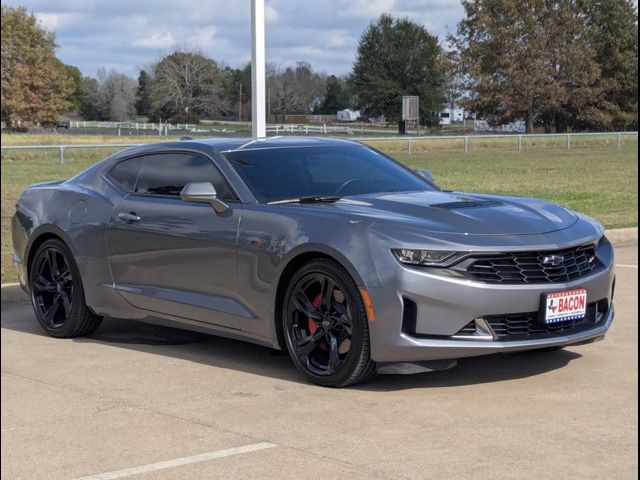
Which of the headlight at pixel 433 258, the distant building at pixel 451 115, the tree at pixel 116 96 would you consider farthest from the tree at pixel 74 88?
the headlight at pixel 433 258

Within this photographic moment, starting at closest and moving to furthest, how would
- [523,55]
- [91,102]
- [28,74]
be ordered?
[91,102] < [28,74] < [523,55]

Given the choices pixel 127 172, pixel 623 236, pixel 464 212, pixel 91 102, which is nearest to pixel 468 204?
pixel 464 212

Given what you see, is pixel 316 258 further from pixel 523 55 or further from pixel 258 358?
pixel 523 55

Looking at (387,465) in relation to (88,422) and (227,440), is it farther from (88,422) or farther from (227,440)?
(88,422)

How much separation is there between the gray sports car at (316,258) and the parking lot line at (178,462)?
1.17m

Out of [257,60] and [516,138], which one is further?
[516,138]

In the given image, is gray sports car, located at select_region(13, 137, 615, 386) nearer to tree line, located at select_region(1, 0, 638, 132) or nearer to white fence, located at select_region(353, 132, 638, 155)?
tree line, located at select_region(1, 0, 638, 132)

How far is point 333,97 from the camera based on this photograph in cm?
1617

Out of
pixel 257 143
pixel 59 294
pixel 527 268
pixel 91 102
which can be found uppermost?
pixel 91 102

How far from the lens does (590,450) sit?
5062 millimetres

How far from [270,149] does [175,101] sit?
6429 mm

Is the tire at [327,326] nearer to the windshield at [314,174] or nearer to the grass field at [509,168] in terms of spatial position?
the windshield at [314,174]

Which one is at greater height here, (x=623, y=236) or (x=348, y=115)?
(x=348, y=115)

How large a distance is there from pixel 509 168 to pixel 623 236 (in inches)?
568
